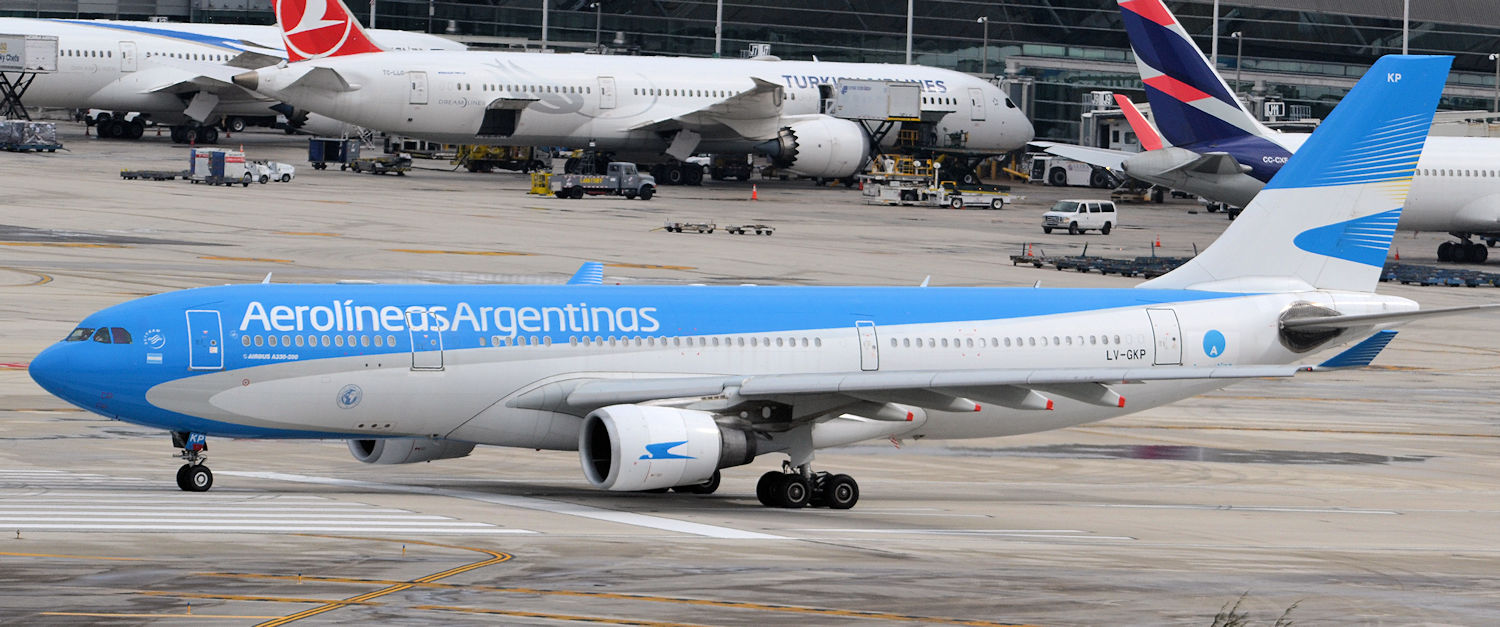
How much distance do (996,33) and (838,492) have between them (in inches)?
4476

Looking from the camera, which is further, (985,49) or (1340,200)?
(985,49)

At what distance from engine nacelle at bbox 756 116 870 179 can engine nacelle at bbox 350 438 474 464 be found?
71.2m

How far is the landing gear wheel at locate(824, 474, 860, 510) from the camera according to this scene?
28.2 m

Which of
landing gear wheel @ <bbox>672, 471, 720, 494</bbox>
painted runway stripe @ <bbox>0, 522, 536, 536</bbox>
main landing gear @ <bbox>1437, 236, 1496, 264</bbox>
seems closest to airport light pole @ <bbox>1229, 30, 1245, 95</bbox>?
main landing gear @ <bbox>1437, 236, 1496, 264</bbox>

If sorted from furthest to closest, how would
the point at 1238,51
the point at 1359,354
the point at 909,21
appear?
the point at 909,21, the point at 1238,51, the point at 1359,354

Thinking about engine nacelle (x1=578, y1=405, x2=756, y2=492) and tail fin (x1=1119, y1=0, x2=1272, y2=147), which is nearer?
engine nacelle (x1=578, y1=405, x2=756, y2=492)

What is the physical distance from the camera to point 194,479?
2622 centimetres

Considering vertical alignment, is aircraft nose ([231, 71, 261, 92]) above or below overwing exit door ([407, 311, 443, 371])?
above

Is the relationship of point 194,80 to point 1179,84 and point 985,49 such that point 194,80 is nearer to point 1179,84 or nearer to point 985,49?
point 985,49

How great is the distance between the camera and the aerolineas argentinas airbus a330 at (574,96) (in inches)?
3565

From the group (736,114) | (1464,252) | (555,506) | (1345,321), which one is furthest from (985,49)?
(555,506)

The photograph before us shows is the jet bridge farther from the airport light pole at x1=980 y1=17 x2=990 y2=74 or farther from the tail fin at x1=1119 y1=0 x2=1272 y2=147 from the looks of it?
the tail fin at x1=1119 y1=0 x2=1272 y2=147

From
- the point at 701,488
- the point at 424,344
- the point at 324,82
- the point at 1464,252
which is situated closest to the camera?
the point at 424,344

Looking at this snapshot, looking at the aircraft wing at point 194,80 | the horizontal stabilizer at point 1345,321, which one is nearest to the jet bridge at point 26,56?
the aircraft wing at point 194,80
